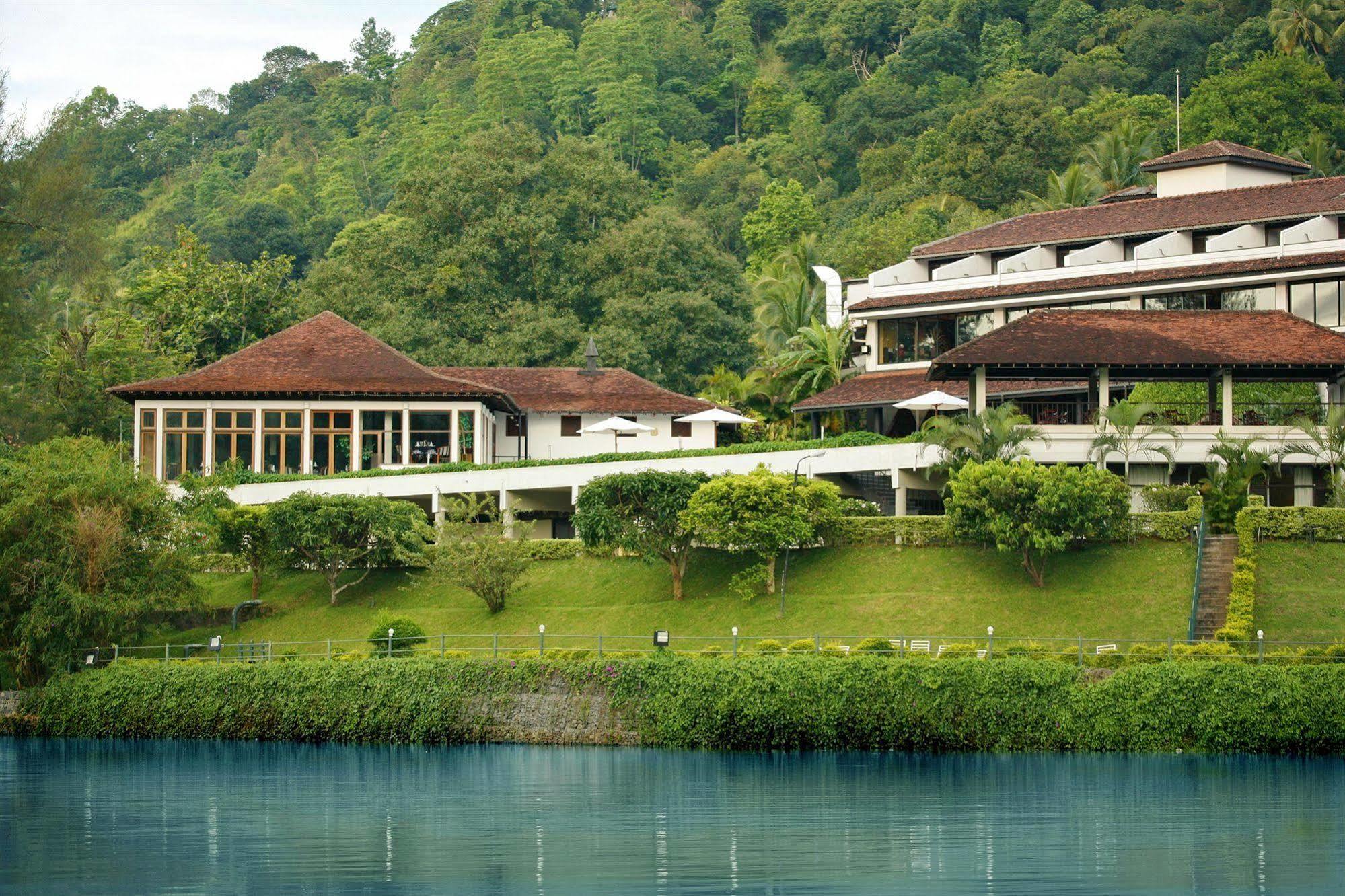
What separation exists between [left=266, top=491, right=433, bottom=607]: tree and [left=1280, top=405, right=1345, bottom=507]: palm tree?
25.4 meters

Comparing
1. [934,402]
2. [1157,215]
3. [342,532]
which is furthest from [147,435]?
[1157,215]

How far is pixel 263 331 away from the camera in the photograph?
8181 centimetres

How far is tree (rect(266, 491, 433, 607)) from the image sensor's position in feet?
181

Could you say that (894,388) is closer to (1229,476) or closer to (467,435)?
(467,435)

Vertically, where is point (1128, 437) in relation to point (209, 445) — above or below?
below

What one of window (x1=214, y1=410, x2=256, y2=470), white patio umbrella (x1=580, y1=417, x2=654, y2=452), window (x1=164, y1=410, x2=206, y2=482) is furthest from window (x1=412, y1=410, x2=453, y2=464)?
window (x1=164, y1=410, x2=206, y2=482)

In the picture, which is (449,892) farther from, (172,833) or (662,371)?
(662,371)

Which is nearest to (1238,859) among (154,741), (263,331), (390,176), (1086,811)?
(1086,811)

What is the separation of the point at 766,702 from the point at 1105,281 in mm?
28854

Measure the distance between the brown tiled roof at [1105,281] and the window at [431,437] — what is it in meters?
15.4

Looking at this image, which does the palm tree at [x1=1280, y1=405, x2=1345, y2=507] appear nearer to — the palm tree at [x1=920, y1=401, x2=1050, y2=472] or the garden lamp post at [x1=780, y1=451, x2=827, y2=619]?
the palm tree at [x1=920, y1=401, x2=1050, y2=472]

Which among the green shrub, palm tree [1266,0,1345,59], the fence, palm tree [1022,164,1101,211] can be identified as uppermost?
palm tree [1266,0,1345,59]

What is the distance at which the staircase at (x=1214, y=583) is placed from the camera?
1812 inches

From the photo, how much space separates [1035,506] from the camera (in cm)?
4956
